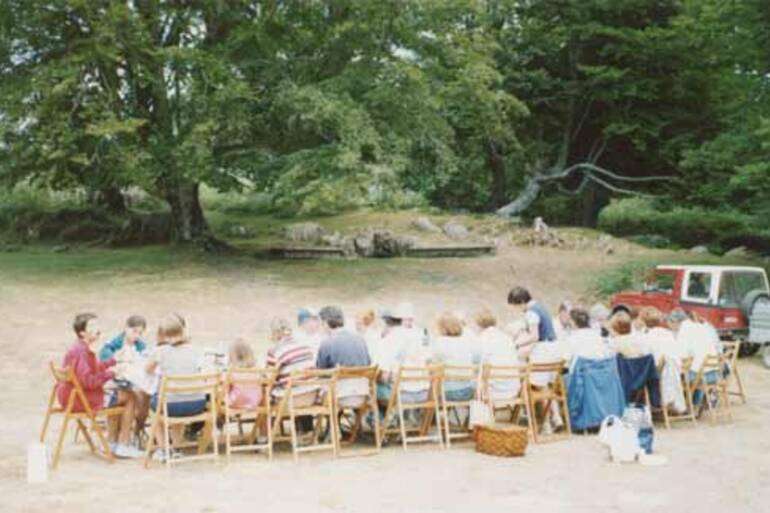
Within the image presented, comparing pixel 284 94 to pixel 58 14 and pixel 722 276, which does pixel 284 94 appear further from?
pixel 722 276

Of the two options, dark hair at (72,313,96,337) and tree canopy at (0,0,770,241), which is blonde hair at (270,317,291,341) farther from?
tree canopy at (0,0,770,241)

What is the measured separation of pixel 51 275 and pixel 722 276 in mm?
14592

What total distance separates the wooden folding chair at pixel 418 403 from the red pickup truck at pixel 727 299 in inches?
260

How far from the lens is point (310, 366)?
8117 mm

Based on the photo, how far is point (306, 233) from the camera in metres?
26.1

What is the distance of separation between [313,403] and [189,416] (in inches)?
45.9

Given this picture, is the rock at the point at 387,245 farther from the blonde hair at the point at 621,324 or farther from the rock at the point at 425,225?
the blonde hair at the point at 621,324

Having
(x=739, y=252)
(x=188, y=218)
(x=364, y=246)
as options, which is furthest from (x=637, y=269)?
(x=188, y=218)

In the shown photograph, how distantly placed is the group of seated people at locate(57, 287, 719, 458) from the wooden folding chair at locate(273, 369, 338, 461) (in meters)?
0.06

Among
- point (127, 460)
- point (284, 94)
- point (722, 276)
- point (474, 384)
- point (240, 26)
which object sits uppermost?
point (240, 26)

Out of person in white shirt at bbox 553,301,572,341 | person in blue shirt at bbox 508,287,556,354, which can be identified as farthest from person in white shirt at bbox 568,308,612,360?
person in white shirt at bbox 553,301,572,341

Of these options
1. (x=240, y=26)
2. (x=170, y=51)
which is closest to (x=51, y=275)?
(x=170, y=51)

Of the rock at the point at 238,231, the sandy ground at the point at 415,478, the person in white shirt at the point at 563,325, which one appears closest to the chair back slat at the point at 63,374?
the sandy ground at the point at 415,478

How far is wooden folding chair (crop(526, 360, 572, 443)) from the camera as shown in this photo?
864cm
